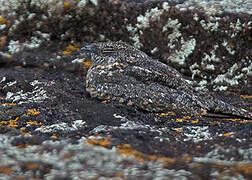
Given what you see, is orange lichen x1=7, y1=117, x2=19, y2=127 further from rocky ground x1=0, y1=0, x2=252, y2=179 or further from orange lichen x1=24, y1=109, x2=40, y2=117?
orange lichen x1=24, y1=109, x2=40, y2=117

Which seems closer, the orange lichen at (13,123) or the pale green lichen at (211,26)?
the orange lichen at (13,123)

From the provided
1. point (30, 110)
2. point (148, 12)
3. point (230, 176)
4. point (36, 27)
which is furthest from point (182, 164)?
point (36, 27)

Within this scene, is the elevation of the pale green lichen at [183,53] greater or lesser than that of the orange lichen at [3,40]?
lesser

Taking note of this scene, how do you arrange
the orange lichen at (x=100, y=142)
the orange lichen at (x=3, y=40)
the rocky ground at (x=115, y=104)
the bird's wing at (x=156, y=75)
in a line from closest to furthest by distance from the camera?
1. the rocky ground at (x=115, y=104)
2. the orange lichen at (x=100, y=142)
3. the bird's wing at (x=156, y=75)
4. the orange lichen at (x=3, y=40)

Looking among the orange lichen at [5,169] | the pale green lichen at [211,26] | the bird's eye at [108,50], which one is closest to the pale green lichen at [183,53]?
the pale green lichen at [211,26]

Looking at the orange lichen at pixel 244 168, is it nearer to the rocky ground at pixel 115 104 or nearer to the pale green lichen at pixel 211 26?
the rocky ground at pixel 115 104

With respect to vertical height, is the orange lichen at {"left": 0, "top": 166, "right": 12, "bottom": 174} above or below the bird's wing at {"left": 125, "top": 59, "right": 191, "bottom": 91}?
Answer: above

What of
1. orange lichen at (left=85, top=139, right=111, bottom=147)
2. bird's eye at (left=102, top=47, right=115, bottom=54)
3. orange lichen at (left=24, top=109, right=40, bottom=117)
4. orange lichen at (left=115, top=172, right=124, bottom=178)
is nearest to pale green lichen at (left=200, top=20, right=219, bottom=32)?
bird's eye at (left=102, top=47, right=115, bottom=54)
